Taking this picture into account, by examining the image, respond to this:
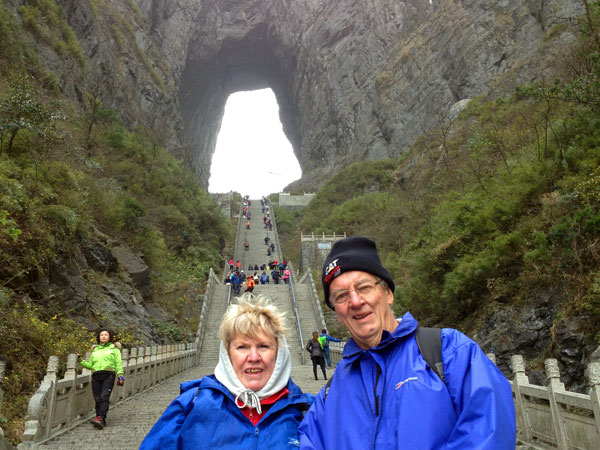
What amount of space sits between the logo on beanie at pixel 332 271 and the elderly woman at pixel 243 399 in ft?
1.20

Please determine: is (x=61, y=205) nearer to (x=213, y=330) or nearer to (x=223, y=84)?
(x=213, y=330)

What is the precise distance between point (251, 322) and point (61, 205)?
464 inches

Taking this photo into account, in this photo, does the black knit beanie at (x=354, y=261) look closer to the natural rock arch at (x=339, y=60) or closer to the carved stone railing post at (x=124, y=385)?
the carved stone railing post at (x=124, y=385)

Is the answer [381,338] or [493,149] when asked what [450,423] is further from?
[493,149]

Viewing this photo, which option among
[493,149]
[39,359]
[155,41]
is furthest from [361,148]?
[39,359]

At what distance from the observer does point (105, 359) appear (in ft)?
21.8

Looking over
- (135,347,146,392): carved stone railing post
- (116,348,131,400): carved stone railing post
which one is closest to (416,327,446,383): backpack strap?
(116,348,131,400): carved stone railing post

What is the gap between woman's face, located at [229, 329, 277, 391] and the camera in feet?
8.01

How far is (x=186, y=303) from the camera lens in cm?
2284

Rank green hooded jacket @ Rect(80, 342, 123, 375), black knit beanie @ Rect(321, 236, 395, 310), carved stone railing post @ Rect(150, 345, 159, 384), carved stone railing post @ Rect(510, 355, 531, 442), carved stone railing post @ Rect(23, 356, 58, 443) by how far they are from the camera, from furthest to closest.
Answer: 1. carved stone railing post @ Rect(150, 345, 159, 384)
2. green hooded jacket @ Rect(80, 342, 123, 375)
3. carved stone railing post @ Rect(510, 355, 531, 442)
4. carved stone railing post @ Rect(23, 356, 58, 443)
5. black knit beanie @ Rect(321, 236, 395, 310)

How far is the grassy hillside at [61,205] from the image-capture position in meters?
8.91

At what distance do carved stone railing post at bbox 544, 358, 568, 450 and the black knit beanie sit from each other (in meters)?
3.78

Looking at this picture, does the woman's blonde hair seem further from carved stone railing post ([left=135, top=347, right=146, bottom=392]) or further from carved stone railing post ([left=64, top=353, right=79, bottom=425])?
carved stone railing post ([left=135, top=347, right=146, bottom=392])

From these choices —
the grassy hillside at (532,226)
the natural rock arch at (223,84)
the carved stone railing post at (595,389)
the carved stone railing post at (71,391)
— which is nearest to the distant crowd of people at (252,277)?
the grassy hillside at (532,226)
